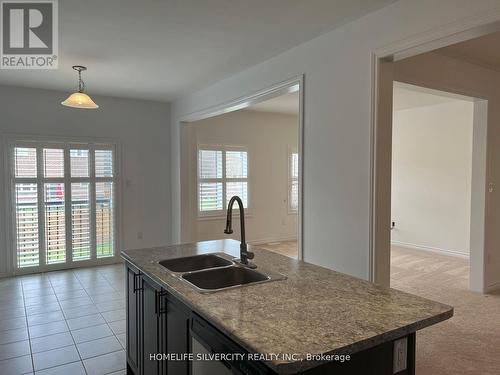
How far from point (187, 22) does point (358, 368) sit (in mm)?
2636

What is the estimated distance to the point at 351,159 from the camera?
2736 millimetres

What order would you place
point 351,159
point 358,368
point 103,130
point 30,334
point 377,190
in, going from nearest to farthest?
point 358,368 < point 377,190 < point 351,159 < point 30,334 < point 103,130

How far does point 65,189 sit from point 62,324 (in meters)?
2.48

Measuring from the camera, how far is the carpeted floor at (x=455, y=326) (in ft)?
8.70

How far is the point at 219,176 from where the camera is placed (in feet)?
22.5

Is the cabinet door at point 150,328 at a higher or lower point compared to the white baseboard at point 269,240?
higher

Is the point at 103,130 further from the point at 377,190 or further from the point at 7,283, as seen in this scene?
the point at 377,190

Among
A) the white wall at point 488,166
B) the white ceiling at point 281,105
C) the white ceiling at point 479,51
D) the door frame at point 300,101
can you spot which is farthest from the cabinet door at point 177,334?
the white ceiling at point 281,105

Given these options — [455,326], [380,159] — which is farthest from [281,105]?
[455,326]

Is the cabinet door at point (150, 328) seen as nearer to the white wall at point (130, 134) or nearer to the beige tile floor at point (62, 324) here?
the beige tile floor at point (62, 324)

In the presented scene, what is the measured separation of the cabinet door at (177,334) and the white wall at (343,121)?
1519 millimetres

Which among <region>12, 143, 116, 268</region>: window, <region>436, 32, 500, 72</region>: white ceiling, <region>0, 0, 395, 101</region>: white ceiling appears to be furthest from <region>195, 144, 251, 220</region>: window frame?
<region>436, 32, 500, 72</region>: white ceiling

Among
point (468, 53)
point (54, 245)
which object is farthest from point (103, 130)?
point (468, 53)

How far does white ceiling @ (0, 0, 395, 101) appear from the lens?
2.53 meters
